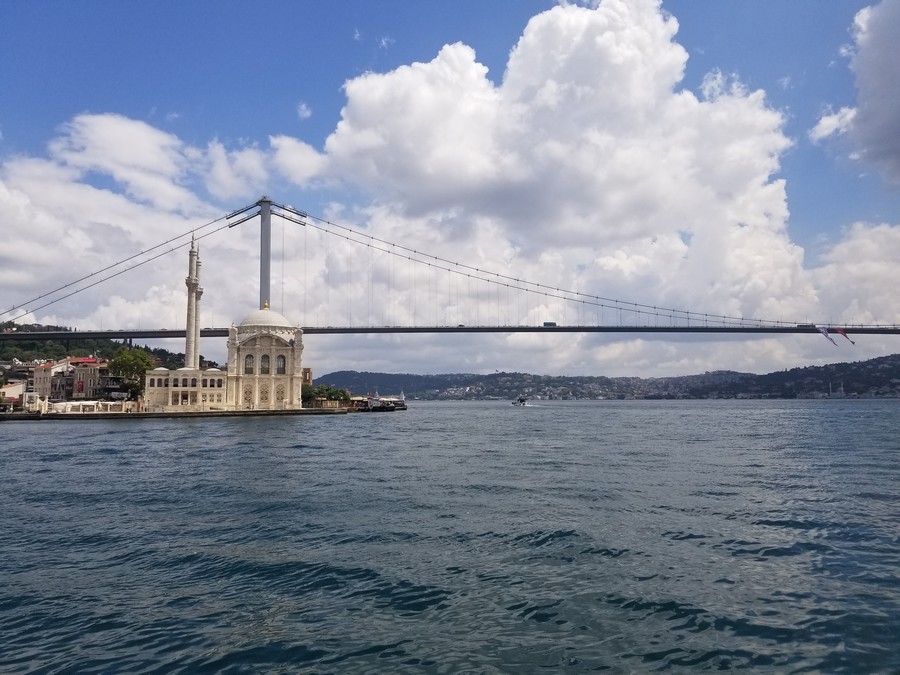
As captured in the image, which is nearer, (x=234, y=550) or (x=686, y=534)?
(x=234, y=550)

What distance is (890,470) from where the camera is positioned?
1689 centimetres

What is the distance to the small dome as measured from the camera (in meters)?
65.8

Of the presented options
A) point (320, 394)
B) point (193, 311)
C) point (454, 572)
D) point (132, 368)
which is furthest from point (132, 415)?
point (454, 572)

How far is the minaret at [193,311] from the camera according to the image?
65750 millimetres

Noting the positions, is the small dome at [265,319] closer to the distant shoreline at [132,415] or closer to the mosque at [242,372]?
the mosque at [242,372]

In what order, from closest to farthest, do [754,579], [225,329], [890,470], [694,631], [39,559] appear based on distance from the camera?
[694,631] → [754,579] → [39,559] → [890,470] → [225,329]

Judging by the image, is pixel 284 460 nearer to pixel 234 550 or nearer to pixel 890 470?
pixel 234 550

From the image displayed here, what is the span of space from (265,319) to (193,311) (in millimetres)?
7866

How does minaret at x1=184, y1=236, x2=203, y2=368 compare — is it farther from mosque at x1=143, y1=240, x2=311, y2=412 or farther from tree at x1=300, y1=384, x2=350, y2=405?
tree at x1=300, y1=384, x2=350, y2=405

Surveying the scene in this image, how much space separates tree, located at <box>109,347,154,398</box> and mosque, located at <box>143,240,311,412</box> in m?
3.61

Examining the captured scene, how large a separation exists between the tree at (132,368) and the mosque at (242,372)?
3.61m

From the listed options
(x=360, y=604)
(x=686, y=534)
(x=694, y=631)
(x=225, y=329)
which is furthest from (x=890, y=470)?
(x=225, y=329)

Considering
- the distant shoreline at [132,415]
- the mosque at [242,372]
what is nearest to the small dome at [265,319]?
the mosque at [242,372]

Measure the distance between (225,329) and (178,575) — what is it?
77451 millimetres
